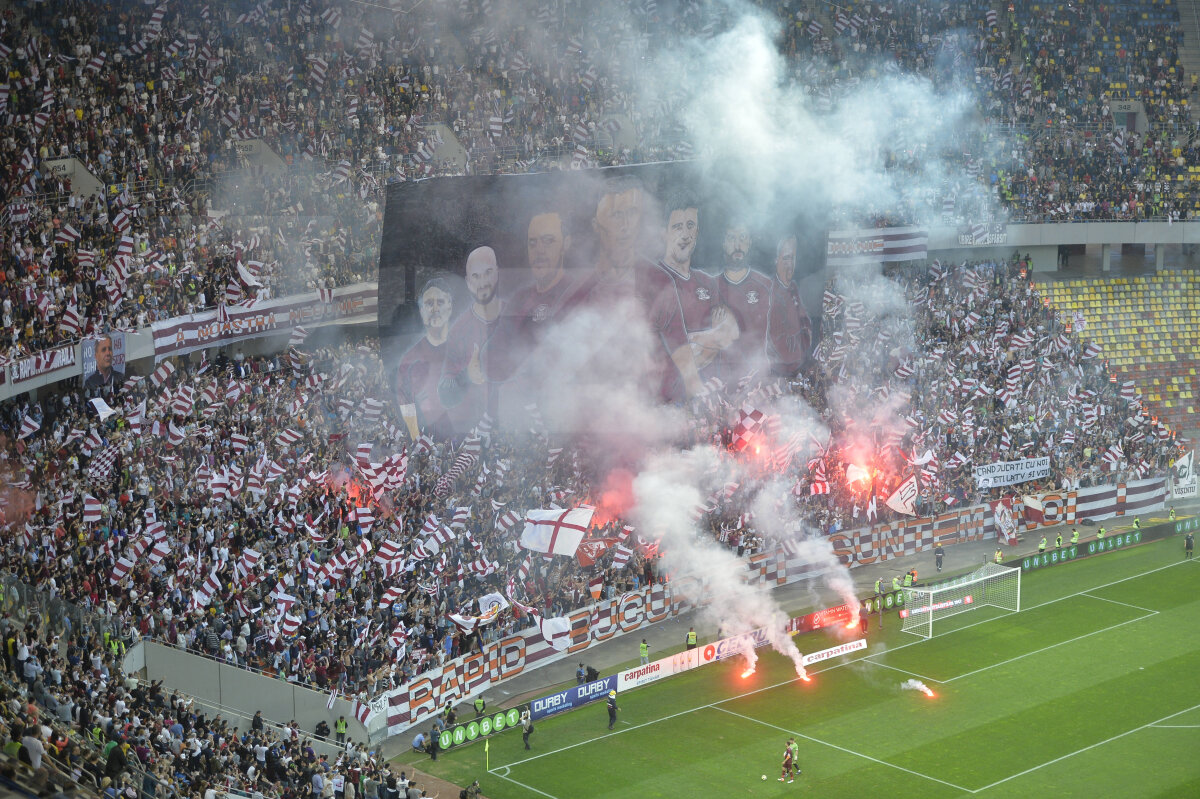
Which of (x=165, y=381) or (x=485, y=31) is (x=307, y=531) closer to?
(x=165, y=381)

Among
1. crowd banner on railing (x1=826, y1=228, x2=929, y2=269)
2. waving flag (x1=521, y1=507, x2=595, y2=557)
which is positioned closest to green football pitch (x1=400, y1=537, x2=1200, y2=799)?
waving flag (x1=521, y1=507, x2=595, y2=557)

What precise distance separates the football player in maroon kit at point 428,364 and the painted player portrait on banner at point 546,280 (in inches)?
1.0

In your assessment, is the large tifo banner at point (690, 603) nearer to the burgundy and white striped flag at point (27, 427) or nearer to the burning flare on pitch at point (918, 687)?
the burning flare on pitch at point (918, 687)

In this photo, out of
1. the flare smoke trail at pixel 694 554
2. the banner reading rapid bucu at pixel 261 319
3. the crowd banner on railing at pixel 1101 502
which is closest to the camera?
the banner reading rapid bucu at pixel 261 319

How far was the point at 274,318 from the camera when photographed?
1361 inches

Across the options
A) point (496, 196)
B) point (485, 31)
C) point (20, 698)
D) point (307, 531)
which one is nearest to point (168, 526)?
point (307, 531)

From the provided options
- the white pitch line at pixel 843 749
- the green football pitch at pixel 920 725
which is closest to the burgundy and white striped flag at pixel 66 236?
the green football pitch at pixel 920 725

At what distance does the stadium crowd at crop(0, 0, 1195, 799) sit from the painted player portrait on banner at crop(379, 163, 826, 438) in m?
1.21

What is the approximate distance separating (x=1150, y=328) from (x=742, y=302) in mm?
18799

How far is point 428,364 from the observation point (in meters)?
36.5

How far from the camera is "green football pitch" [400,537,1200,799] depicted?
90.1 ft

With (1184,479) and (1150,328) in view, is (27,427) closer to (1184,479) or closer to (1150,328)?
(1184,479)

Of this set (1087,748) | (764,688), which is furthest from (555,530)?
(1087,748)

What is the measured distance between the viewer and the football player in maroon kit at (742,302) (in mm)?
38812
